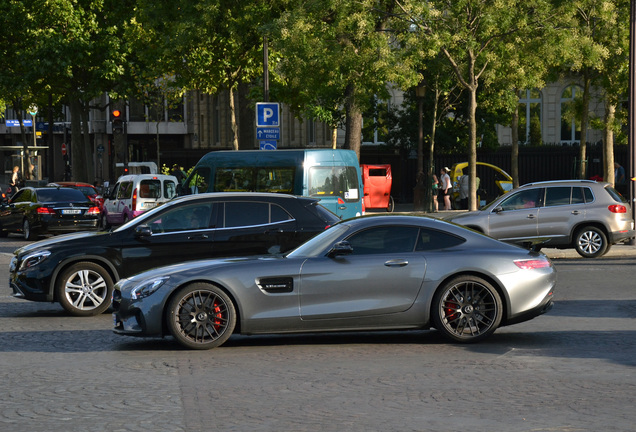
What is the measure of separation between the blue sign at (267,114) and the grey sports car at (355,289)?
1620 cm

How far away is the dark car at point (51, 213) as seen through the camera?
2770 centimetres

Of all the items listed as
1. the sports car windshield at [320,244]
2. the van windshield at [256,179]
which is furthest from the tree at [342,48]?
the sports car windshield at [320,244]

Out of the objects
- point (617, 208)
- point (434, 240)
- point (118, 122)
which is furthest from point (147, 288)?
point (118, 122)

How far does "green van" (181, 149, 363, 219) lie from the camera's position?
74.3 ft

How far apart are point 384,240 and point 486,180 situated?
117ft

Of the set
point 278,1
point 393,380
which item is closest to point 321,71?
point 278,1

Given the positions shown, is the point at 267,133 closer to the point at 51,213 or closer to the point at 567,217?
the point at 51,213

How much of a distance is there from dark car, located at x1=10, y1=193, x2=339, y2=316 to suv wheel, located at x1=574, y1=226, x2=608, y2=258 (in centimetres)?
918

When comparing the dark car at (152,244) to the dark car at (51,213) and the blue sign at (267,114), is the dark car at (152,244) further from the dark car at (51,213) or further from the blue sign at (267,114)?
the dark car at (51,213)

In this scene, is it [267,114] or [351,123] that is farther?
[351,123]

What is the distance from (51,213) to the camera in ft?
90.9

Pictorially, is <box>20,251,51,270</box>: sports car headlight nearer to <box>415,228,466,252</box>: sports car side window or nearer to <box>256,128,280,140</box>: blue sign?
<box>415,228,466,252</box>: sports car side window

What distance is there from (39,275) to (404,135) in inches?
1397

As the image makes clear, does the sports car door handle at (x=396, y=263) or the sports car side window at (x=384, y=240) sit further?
the sports car side window at (x=384, y=240)
